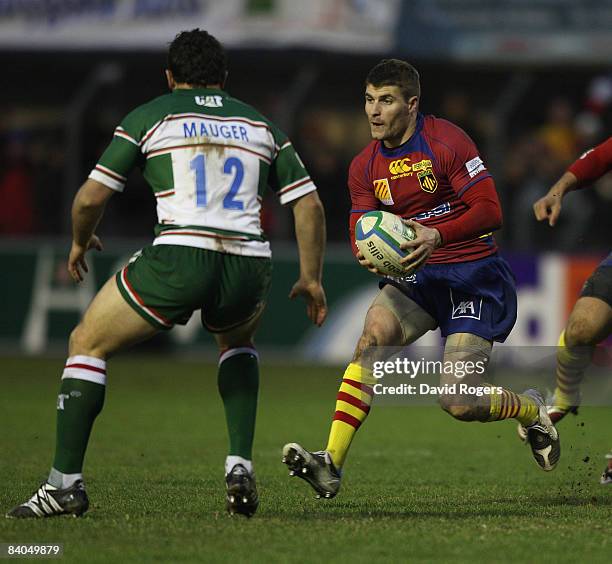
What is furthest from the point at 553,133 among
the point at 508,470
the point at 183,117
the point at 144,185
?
the point at 183,117

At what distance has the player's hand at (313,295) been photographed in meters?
6.45

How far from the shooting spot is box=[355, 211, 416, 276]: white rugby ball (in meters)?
6.93

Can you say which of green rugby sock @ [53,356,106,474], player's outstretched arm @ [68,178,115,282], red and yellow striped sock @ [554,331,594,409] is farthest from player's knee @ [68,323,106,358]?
red and yellow striped sock @ [554,331,594,409]

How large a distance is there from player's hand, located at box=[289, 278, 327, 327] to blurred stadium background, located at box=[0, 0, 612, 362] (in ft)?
33.9

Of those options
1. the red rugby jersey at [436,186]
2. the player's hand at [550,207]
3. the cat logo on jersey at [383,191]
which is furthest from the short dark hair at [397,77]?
the player's hand at [550,207]

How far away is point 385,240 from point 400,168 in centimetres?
59

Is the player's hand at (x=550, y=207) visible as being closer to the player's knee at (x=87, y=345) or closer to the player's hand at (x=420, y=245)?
the player's hand at (x=420, y=245)

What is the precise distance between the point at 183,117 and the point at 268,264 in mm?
829

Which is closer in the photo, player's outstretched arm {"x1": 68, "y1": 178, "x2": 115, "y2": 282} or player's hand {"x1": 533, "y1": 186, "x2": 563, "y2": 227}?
player's outstretched arm {"x1": 68, "y1": 178, "x2": 115, "y2": 282}

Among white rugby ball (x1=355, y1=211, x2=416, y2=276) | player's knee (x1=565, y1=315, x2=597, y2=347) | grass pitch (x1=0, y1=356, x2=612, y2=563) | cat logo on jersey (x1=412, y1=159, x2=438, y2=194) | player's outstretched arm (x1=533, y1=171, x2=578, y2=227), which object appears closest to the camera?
grass pitch (x1=0, y1=356, x2=612, y2=563)

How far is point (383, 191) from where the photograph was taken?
→ 744 cm

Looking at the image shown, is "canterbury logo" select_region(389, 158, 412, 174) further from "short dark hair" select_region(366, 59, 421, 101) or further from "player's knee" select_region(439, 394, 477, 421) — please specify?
"player's knee" select_region(439, 394, 477, 421)

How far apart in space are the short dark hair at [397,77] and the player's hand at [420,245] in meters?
0.82

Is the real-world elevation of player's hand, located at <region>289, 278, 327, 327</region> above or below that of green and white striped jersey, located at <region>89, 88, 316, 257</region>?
below
